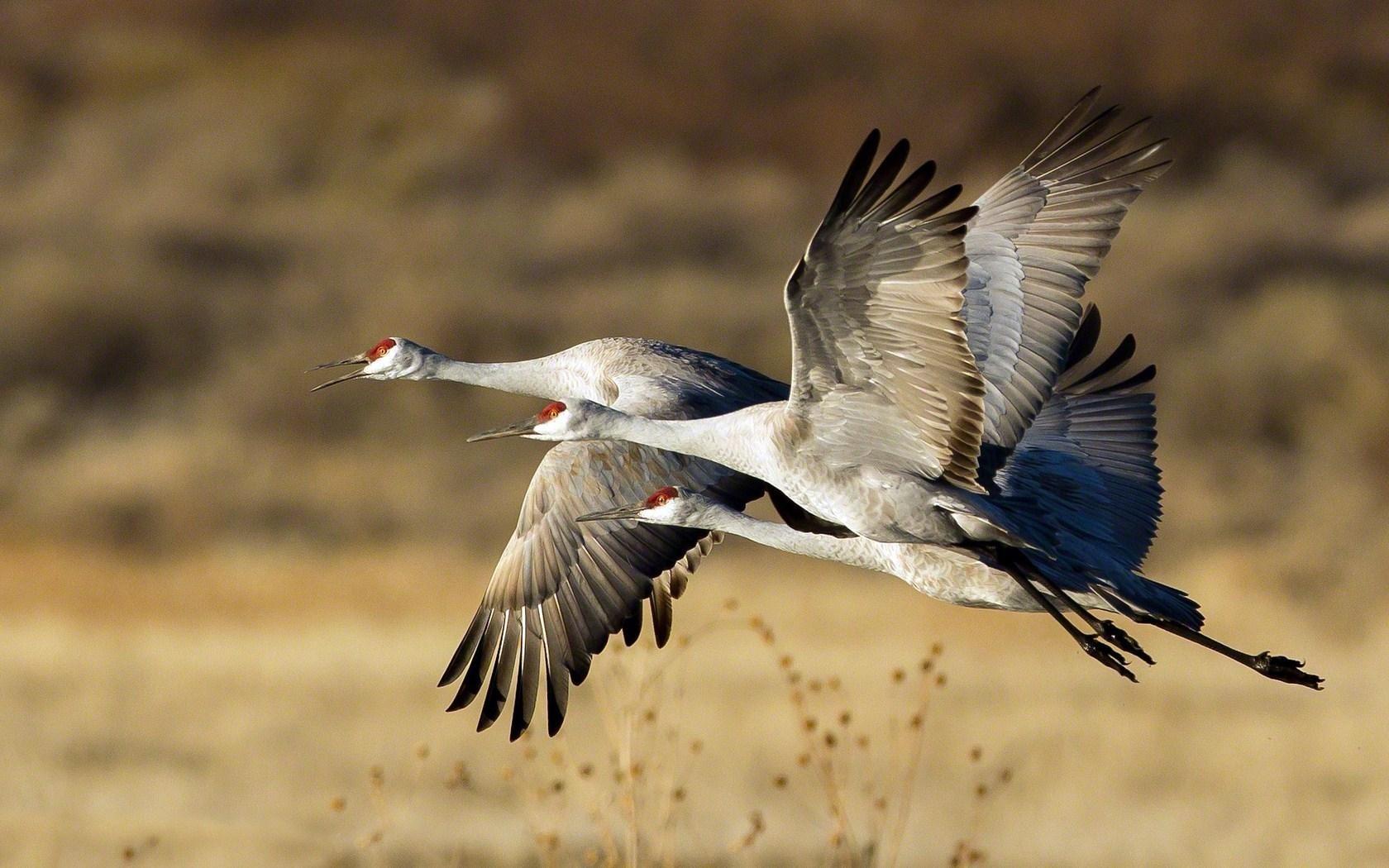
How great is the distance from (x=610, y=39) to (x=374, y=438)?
7421 mm

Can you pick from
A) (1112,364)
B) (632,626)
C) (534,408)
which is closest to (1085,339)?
(1112,364)

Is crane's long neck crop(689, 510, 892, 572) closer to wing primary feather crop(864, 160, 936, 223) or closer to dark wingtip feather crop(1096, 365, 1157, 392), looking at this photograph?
dark wingtip feather crop(1096, 365, 1157, 392)

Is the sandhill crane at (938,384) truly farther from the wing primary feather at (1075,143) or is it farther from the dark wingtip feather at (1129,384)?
A: the dark wingtip feather at (1129,384)

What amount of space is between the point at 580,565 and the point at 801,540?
1.10 meters

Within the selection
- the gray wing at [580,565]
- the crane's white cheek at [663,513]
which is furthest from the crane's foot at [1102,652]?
the gray wing at [580,565]

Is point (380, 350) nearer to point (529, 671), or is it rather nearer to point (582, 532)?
point (582, 532)

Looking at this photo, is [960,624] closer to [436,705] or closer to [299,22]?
[436,705]

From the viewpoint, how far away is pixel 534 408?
17609 millimetres

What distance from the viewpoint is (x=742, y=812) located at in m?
11.2

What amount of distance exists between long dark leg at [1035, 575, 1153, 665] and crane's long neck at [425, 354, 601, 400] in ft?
7.10

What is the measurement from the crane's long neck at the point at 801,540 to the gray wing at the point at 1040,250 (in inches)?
23.2

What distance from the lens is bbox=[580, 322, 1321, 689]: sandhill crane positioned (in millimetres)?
7043

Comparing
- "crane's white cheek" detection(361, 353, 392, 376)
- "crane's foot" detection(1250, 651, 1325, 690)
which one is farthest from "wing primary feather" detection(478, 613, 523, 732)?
"crane's foot" detection(1250, 651, 1325, 690)

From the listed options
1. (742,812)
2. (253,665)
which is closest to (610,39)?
(253,665)
